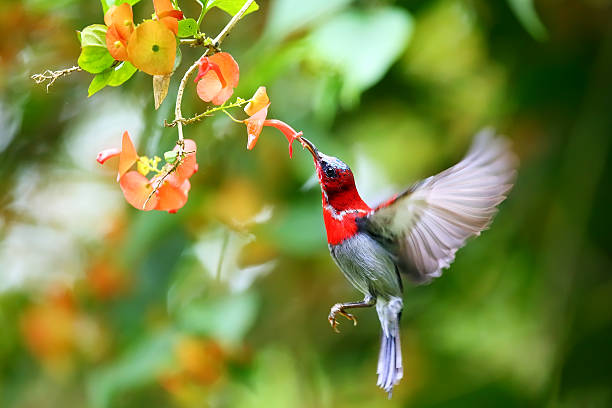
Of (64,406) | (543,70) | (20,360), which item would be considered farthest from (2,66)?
(543,70)

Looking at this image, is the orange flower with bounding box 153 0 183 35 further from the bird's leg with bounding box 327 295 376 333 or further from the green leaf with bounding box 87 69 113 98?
the bird's leg with bounding box 327 295 376 333

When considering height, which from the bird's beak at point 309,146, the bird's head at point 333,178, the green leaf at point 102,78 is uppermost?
the green leaf at point 102,78

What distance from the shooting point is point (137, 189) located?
62cm

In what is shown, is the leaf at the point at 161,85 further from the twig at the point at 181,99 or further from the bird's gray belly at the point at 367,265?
the bird's gray belly at the point at 367,265

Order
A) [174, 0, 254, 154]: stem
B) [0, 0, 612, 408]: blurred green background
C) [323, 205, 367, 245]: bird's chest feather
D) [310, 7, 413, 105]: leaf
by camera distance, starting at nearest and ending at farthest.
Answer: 1. [174, 0, 254, 154]: stem
2. [323, 205, 367, 245]: bird's chest feather
3. [310, 7, 413, 105]: leaf
4. [0, 0, 612, 408]: blurred green background

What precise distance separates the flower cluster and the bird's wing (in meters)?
0.23

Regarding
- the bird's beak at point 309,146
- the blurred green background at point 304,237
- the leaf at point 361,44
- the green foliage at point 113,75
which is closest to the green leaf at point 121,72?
the green foliage at point 113,75

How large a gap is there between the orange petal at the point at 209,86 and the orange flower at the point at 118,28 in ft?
0.21

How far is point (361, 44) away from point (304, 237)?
451 millimetres

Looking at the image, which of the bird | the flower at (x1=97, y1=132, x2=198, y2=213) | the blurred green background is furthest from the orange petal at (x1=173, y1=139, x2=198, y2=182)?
the blurred green background

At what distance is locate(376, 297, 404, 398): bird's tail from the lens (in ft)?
2.44

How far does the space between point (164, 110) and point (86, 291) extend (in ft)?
1.94

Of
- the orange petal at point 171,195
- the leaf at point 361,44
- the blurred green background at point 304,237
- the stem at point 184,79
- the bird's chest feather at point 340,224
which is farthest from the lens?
the blurred green background at point 304,237

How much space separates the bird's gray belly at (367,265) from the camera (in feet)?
2.46
